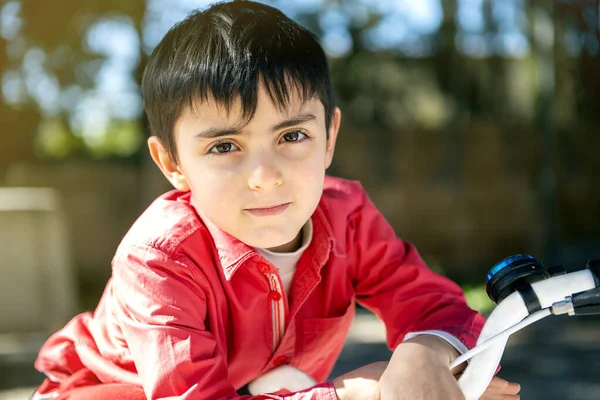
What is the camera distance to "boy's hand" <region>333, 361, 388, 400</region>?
1.14 m

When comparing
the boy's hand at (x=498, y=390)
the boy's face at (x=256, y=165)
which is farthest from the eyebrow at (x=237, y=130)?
the boy's hand at (x=498, y=390)

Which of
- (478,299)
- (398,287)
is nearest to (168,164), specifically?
(398,287)

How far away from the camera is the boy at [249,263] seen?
1208mm

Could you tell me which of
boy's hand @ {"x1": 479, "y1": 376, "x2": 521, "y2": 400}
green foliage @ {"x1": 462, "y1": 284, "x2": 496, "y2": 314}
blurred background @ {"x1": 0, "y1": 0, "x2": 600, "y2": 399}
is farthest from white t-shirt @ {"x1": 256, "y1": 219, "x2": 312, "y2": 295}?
blurred background @ {"x1": 0, "y1": 0, "x2": 600, "y2": 399}

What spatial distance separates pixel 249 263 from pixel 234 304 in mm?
78

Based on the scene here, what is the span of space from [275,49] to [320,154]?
0.64 feet

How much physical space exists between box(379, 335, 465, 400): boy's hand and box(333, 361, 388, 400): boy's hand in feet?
0.07

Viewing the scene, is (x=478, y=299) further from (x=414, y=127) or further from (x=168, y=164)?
(x=168, y=164)

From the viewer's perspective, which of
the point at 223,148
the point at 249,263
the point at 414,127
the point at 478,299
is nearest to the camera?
the point at 223,148

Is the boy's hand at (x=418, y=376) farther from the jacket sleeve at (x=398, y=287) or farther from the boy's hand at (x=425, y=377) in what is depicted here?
the jacket sleeve at (x=398, y=287)

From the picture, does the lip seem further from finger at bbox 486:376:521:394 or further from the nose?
finger at bbox 486:376:521:394

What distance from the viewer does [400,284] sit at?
1.51 metres

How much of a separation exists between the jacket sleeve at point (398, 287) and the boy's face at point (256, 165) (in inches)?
10.6

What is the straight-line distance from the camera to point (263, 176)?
47.4 inches
